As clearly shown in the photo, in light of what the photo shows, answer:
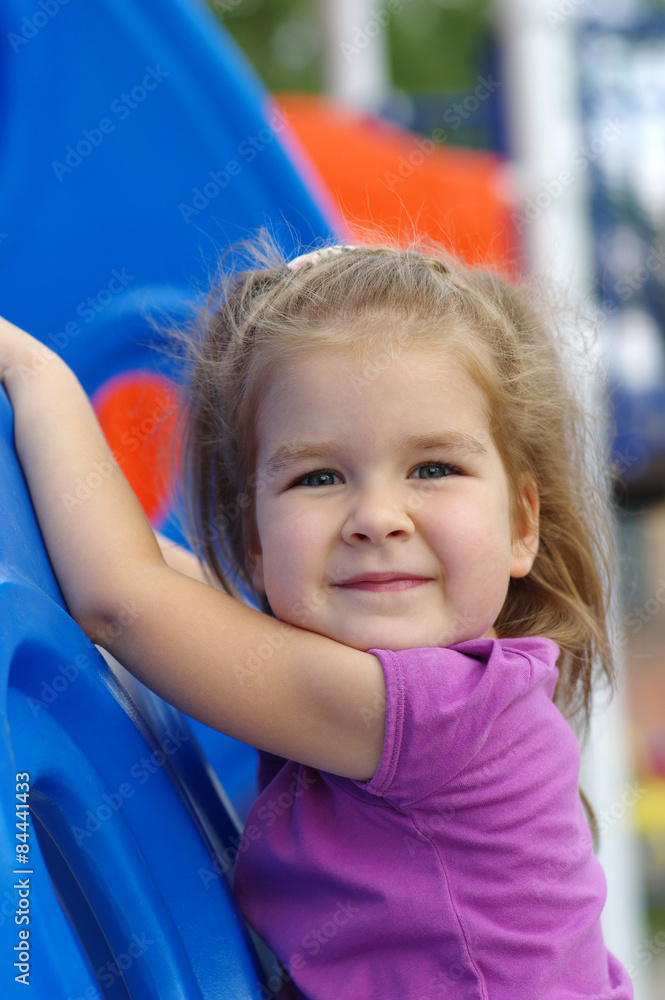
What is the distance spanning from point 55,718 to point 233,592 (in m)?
0.38

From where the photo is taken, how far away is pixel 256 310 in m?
1.05

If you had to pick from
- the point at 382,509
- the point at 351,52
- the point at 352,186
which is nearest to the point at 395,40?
the point at 351,52

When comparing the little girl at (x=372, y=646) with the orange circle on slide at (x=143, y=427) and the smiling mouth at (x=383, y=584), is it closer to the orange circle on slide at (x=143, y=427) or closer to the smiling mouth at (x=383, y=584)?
the smiling mouth at (x=383, y=584)

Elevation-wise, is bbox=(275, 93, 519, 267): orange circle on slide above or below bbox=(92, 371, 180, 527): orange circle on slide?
above

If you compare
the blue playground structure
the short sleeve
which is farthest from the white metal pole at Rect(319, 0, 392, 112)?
the short sleeve

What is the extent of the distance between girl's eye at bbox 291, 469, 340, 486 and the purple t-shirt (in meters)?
0.16

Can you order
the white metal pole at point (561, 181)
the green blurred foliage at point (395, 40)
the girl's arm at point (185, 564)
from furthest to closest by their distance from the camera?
1. the green blurred foliage at point (395, 40)
2. the white metal pole at point (561, 181)
3. the girl's arm at point (185, 564)

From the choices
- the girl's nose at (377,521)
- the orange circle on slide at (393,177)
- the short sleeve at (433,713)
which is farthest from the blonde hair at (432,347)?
the orange circle on slide at (393,177)

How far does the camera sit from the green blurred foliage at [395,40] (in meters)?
9.87

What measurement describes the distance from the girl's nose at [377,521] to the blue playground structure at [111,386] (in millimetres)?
241

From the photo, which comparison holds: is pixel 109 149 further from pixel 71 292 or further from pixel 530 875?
pixel 530 875

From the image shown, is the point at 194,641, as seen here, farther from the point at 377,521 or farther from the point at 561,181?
the point at 561,181

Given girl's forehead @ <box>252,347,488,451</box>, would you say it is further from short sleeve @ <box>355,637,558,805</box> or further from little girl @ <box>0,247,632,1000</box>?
short sleeve @ <box>355,637,558,805</box>

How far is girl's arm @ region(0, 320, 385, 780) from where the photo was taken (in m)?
0.87
